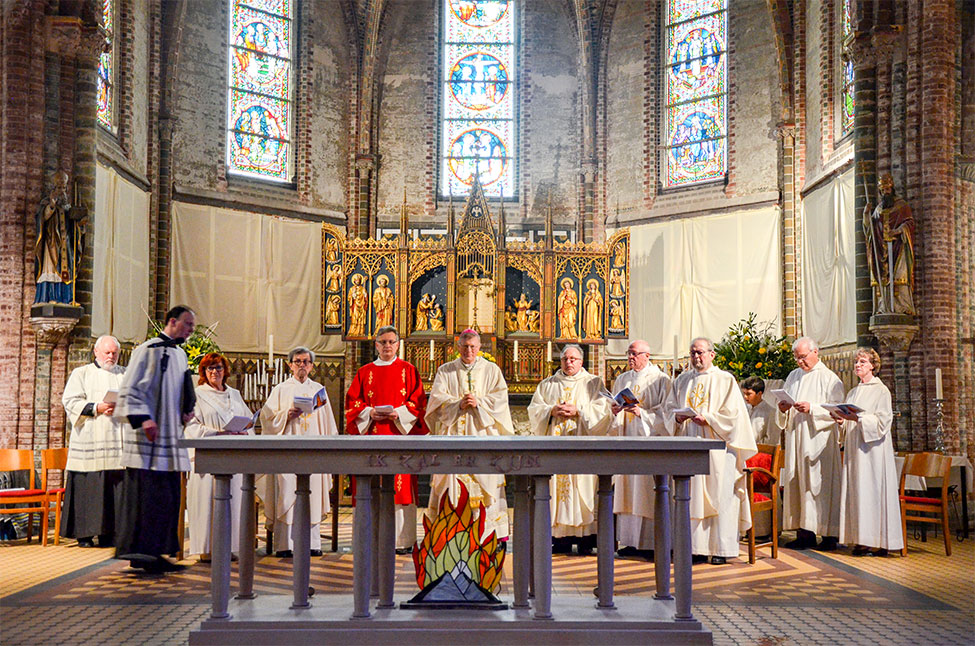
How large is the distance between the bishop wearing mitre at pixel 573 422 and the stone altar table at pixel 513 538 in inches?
130

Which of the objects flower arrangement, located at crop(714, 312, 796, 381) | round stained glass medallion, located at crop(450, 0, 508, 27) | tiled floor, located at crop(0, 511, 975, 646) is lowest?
tiled floor, located at crop(0, 511, 975, 646)

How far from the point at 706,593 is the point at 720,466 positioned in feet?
5.57

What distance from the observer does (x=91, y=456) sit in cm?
934

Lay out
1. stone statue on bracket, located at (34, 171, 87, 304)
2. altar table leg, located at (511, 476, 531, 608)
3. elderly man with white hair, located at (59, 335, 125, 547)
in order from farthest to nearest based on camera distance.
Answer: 1. stone statue on bracket, located at (34, 171, 87, 304)
2. elderly man with white hair, located at (59, 335, 125, 547)
3. altar table leg, located at (511, 476, 531, 608)

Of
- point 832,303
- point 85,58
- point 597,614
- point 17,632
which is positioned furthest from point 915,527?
point 85,58

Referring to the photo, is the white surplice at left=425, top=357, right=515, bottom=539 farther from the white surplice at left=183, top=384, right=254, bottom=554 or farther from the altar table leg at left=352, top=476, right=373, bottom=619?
A: the altar table leg at left=352, top=476, right=373, bottom=619

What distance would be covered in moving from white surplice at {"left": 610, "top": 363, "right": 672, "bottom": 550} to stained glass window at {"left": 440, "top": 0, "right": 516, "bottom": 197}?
9555mm

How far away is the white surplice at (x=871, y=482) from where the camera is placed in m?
9.04

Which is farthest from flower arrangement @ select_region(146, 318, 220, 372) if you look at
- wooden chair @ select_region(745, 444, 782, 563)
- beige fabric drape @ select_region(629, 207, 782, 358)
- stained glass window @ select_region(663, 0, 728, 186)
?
stained glass window @ select_region(663, 0, 728, 186)

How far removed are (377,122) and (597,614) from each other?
1393 centimetres

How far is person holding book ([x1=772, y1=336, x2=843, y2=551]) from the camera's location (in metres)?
9.50

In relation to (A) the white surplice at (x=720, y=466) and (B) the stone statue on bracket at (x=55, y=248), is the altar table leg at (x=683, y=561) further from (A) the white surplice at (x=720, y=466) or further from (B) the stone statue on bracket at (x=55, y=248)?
(B) the stone statue on bracket at (x=55, y=248)

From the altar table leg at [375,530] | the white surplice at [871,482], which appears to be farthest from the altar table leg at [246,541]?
the white surplice at [871,482]

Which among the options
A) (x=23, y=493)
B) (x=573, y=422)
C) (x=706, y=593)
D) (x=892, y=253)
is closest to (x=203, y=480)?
(x=23, y=493)
